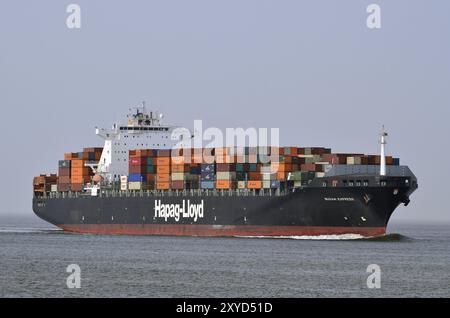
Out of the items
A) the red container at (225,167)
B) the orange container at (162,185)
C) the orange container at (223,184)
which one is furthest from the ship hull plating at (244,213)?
the red container at (225,167)

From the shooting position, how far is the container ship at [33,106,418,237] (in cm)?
7119

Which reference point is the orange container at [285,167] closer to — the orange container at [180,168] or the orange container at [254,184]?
the orange container at [254,184]

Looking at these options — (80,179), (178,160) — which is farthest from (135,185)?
(80,179)

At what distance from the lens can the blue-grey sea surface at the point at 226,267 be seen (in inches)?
1770

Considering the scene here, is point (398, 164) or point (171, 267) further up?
point (398, 164)

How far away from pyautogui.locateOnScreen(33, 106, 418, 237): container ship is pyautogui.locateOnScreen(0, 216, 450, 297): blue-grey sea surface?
1.83m

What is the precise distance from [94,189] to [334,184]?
2632 cm

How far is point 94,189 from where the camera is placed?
90.4m

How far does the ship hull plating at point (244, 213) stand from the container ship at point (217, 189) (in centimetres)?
7

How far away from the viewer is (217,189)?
258 ft

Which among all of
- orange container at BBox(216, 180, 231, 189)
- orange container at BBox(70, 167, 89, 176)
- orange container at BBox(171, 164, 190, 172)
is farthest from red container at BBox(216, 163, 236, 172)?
orange container at BBox(70, 167, 89, 176)

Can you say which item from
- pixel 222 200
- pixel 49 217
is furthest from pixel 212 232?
pixel 49 217

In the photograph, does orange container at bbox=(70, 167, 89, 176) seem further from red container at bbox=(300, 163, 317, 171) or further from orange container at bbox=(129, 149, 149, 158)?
red container at bbox=(300, 163, 317, 171)
